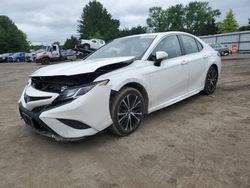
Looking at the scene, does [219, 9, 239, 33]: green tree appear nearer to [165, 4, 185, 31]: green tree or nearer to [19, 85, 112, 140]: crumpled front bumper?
[165, 4, 185, 31]: green tree

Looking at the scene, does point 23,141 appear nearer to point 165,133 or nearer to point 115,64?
point 115,64

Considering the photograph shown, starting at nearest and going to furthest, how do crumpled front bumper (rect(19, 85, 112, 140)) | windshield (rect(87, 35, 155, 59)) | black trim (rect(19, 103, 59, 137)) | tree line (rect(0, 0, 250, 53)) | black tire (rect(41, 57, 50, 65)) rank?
crumpled front bumper (rect(19, 85, 112, 140))
black trim (rect(19, 103, 59, 137))
windshield (rect(87, 35, 155, 59))
black tire (rect(41, 57, 50, 65))
tree line (rect(0, 0, 250, 53))

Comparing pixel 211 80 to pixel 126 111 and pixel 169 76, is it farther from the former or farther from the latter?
pixel 126 111

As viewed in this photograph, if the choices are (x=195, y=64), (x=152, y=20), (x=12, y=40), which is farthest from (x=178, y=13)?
(x=195, y=64)

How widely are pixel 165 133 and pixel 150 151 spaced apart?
0.65 m

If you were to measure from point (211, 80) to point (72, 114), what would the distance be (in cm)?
389

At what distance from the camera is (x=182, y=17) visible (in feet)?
265

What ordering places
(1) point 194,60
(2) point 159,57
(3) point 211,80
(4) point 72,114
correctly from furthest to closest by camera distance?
(3) point 211,80, (1) point 194,60, (2) point 159,57, (4) point 72,114

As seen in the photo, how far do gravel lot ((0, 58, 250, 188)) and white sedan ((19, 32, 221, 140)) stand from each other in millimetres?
309

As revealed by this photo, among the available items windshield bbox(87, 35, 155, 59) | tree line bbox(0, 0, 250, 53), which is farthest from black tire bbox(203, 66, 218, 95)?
tree line bbox(0, 0, 250, 53)

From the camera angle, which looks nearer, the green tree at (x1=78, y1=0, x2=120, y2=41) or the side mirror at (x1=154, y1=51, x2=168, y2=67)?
the side mirror at (x1=154, y1=51, x2=168, y2=67)

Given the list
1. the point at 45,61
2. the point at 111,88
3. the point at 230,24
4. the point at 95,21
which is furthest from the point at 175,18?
the point at 111,88

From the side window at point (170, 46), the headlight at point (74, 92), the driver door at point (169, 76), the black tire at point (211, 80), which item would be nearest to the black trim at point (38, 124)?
the headlight at point (74, 92)

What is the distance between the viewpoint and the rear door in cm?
510
